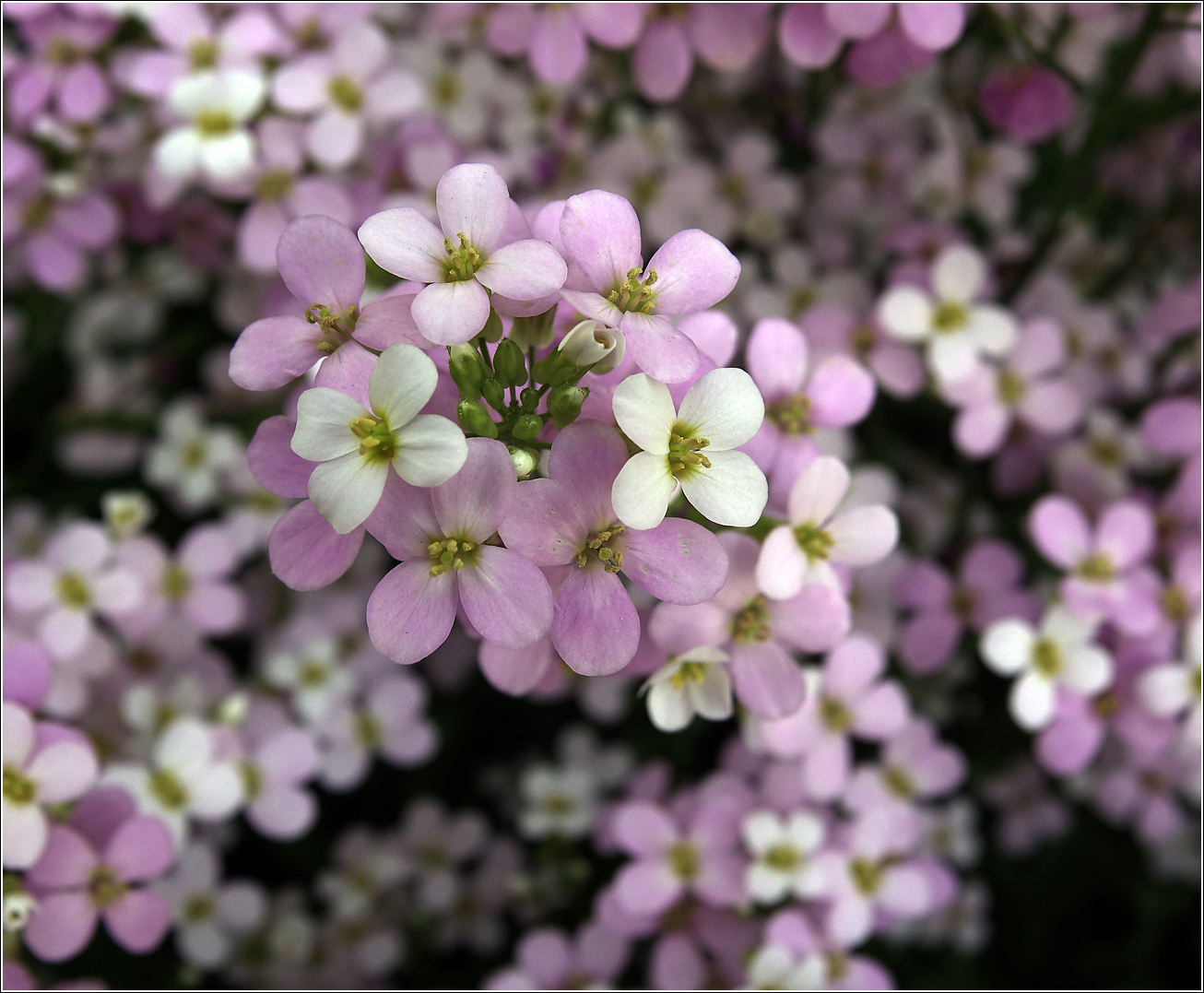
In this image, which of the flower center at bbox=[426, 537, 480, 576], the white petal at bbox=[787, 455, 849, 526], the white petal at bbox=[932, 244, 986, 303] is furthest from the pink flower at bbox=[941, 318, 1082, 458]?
the flower center at bbox=[426, 537, 480, 576]

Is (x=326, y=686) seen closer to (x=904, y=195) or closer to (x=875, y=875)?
(x=875, y=875)

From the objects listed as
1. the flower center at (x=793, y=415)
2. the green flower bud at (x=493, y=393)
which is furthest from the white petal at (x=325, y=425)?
the flower center at (x=793, y=415)

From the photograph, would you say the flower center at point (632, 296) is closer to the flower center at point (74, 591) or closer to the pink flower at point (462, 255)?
the pink flower at point (462, 255)

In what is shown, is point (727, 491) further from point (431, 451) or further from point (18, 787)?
point (18, 787)

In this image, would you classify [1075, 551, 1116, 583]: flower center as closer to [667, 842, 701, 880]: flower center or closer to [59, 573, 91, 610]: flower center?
[667, 842, 701, 880]: flower center

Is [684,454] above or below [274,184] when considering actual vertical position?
below

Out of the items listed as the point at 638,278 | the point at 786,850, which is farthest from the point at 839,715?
the point at 638,278

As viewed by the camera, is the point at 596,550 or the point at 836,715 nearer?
the point at 596,550

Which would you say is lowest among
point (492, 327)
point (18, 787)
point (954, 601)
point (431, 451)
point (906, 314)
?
point (18, 787)
